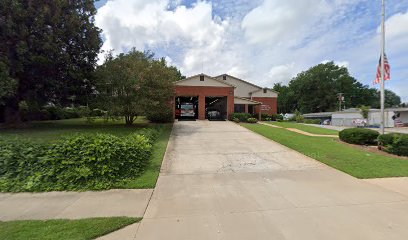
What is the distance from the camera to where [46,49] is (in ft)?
51.2

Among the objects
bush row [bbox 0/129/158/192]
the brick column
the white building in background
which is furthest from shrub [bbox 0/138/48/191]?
the white building in background

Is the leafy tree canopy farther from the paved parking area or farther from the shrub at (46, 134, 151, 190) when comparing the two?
the paved parking area

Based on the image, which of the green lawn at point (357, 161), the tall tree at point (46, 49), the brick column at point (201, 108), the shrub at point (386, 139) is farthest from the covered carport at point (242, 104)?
the shrub at point (386, 139)

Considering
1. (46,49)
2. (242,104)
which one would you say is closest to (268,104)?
(242,104)

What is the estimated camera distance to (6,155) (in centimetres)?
629

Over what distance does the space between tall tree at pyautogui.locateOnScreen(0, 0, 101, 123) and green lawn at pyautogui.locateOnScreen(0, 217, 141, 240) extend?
13.9m

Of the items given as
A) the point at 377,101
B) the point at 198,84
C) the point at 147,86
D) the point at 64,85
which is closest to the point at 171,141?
the point at 147,86

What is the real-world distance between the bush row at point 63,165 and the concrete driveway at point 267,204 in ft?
4.76

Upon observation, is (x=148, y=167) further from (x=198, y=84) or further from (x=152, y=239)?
(x=198, y=84)

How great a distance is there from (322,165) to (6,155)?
9725 millimetres

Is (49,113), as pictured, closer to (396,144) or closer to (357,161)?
(357,161)

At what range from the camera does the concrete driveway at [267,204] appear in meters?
3.83

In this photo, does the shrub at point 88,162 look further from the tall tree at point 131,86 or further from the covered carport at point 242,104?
the covered carport at point 242,104

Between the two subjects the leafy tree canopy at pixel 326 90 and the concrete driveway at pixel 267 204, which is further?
the leafy tree canopy at pixel 326 90
